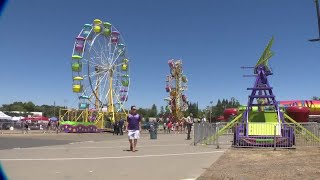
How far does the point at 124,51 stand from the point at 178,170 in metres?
46.9

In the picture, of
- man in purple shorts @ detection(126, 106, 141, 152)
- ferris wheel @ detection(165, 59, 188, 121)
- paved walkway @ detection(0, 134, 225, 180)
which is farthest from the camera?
ferris wheel @ detection(165, 59, 188, 121)

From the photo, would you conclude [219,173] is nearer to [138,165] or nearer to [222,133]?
[138,165]

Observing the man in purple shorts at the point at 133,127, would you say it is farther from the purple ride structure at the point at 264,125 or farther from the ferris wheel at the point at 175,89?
the ferris wheel at the point at 175,89

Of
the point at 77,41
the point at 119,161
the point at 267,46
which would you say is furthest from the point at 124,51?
the point at 119,161

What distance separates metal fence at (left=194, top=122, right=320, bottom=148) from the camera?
18.1 meters

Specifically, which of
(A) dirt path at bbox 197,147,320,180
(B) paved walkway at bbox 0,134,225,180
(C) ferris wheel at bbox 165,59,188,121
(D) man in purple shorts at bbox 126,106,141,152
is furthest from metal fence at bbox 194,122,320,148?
(C) ferris wheel at bbox 165,59,188,121

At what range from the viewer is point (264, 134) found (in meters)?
18.4

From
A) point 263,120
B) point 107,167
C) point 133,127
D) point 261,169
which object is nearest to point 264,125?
point 263,120

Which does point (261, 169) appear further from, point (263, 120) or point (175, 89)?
point (175, 89)

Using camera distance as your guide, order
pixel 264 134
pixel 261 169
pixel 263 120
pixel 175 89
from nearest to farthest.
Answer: pixel 261 169 < pixel 264 134 < pixel 263 120 < pixel 175 89

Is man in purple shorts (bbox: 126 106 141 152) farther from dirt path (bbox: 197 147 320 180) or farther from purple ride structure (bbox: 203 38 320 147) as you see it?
purple ride structure (bbox: 203 38 320 147)

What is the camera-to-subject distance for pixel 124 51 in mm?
57062

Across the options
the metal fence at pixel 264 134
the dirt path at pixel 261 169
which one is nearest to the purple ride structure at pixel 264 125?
the metal fence at pixel 264 134

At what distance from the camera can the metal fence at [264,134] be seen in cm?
1811
